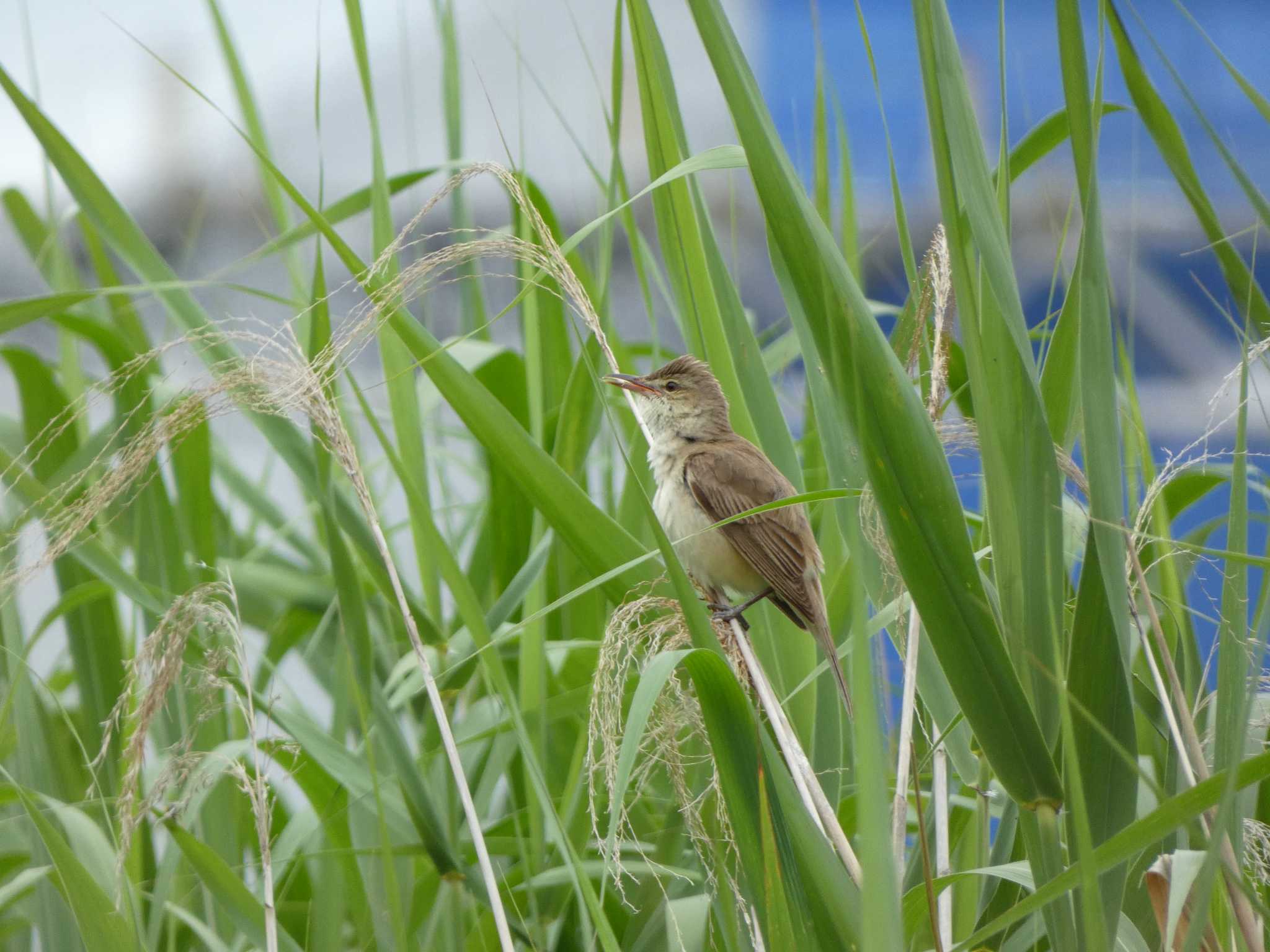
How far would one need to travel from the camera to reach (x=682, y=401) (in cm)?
238

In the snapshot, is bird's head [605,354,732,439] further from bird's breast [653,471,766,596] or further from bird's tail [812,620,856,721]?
bird's tail [812,620,856,721]

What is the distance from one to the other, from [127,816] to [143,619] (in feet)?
2.43

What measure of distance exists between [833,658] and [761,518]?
62cm

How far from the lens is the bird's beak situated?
1938mm

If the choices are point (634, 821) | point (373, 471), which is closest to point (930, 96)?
point (634, 821)

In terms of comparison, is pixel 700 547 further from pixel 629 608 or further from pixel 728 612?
pixel 629 608

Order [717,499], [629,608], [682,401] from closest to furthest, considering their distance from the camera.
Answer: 1. [629,608]
2. [717,499]
3. [682,401]

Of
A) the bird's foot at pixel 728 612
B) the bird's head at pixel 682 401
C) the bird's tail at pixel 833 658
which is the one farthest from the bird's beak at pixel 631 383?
the bird's tail at pixel 833 658

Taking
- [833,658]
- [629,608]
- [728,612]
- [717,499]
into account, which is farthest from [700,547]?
[629,608]

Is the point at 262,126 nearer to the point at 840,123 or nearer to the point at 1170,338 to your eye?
the point at 840,123

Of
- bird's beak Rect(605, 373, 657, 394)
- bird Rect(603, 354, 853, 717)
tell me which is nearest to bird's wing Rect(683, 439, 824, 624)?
bird Rect(603, 354, 853, 717)

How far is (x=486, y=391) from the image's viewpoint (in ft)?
4.57

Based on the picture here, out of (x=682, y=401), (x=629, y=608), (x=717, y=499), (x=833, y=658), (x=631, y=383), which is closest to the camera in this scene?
(x=629, y=608)

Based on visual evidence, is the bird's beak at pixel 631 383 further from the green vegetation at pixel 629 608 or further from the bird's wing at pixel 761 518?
the bird's wing at pixel 761 518
